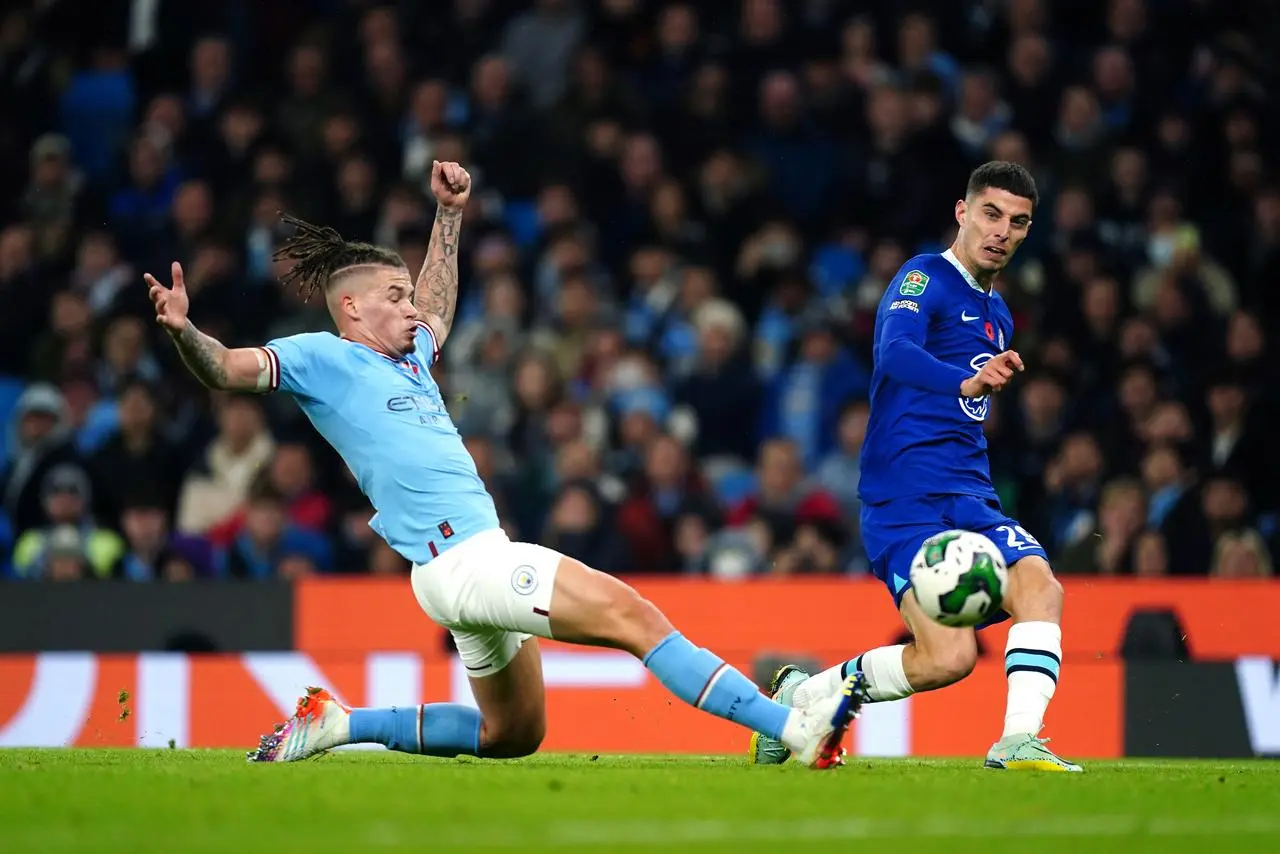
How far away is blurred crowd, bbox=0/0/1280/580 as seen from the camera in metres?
11.4

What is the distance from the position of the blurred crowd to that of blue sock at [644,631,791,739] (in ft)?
16.4

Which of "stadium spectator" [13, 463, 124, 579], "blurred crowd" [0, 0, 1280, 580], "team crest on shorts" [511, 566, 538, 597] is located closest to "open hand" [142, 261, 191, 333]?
"team crest on shorts" [511, 566, 538, 597]

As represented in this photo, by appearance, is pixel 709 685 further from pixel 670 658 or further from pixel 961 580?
pixel 961 580

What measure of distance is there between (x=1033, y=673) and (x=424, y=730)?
2.17m

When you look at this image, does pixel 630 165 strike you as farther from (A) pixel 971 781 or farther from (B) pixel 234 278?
(A) pixel 971 781

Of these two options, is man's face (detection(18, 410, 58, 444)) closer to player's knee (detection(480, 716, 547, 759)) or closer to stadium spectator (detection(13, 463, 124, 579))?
stadium spectator (detection(13, 463, 124, 579))

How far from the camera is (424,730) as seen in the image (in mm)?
6824

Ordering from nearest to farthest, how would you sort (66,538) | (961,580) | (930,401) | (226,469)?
(961,580) → (930,401) → (66,538) → (226,469)

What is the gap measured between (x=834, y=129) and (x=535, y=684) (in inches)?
299

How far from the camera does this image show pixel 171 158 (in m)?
13.9

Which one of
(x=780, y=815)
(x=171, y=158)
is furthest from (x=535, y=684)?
(x=171, y=158)

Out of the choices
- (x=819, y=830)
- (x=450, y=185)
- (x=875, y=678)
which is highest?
(x=450, y=185)

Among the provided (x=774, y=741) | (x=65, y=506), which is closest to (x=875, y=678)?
(x=774, y=741)

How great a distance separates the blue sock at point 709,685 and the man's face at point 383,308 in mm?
1449
